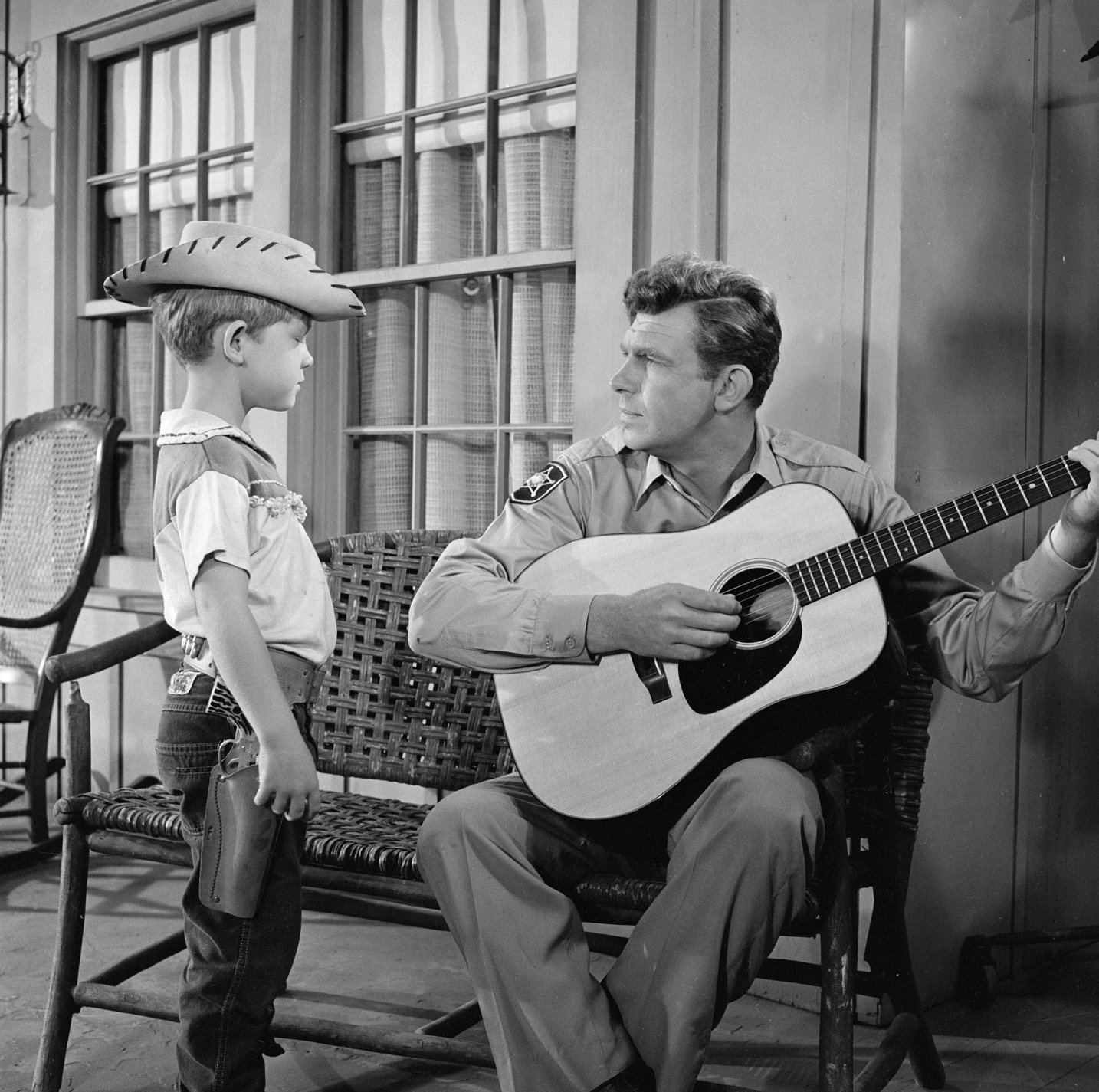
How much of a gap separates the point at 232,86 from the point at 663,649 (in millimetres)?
2879

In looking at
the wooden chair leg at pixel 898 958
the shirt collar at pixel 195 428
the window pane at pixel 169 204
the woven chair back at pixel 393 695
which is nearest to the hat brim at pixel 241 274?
the shirt collar at pixel 195 428

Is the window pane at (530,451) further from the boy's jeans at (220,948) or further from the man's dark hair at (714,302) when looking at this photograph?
the boy's jeans at (220,948)

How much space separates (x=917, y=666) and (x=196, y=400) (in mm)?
1249

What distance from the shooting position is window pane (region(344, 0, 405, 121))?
355cm

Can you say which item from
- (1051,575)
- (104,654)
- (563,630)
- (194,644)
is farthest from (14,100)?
(1051,575)

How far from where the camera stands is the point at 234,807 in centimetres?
192

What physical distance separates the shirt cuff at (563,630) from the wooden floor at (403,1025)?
0.65 metres

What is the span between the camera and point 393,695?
8.30 feet

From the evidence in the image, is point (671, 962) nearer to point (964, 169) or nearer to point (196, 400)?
point (196, 400)

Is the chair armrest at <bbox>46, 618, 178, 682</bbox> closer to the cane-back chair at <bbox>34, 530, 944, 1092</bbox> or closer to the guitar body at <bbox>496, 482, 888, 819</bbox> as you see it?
the cane-back chair at <bbox>34, 530, 944, 1092</bbox>

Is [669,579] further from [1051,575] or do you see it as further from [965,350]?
[965,350]

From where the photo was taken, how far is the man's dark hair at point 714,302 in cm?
218

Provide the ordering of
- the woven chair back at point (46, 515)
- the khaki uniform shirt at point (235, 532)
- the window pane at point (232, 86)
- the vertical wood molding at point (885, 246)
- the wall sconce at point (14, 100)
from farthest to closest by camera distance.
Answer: the wall sconce at point (14, 100) → the window pane at point (232, 86) → the woven chair back at point (46, 515) → the vertical wood molding at point (885, 246) → the khaki uniform shirt at point (235, 532)

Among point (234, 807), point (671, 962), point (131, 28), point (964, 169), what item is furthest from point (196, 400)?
point (131, 28)
